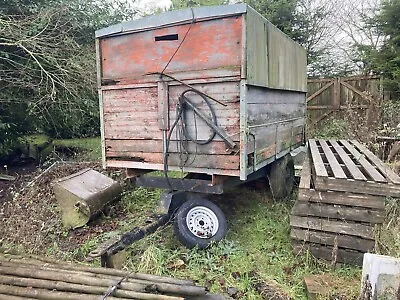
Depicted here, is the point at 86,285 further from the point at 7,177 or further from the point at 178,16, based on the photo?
the point at 7,177

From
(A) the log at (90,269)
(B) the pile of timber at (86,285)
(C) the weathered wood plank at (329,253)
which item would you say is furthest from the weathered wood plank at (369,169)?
(A) the log at (90,269)

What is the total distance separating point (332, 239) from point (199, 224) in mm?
1481

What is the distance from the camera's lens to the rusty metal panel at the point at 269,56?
140 inches

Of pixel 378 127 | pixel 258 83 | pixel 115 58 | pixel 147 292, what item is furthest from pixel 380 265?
pixel 378 127

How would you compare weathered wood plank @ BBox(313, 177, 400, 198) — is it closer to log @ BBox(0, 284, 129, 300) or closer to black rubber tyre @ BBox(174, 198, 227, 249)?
black rubber tyre @ BBox(174, 198, 227, 249)

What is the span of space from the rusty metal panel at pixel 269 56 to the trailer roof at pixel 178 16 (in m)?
0.18

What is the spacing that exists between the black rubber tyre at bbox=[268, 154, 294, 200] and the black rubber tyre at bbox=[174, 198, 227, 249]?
1.43 metres

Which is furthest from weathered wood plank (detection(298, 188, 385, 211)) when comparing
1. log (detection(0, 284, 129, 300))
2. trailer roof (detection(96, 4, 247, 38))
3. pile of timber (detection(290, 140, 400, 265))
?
log (detection(0, 284, 129, 300))

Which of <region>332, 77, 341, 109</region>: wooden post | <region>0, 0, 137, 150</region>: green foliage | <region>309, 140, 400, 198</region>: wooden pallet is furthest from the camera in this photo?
<region>332, 77, 341, 109</region>: wooden post

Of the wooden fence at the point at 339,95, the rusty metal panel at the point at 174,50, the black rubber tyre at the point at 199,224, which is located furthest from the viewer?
the wooden fence at the point at 339,95

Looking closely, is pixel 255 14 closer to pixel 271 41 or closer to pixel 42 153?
pixel 271 41

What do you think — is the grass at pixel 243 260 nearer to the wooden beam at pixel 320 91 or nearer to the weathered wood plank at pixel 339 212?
the weathered wood plank at pixel 339 212

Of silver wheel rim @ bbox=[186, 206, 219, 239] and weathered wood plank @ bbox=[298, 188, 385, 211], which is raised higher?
weathered wood plank @ bbox=[298, 188, 385, 211]

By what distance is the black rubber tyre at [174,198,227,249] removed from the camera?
3.89m
